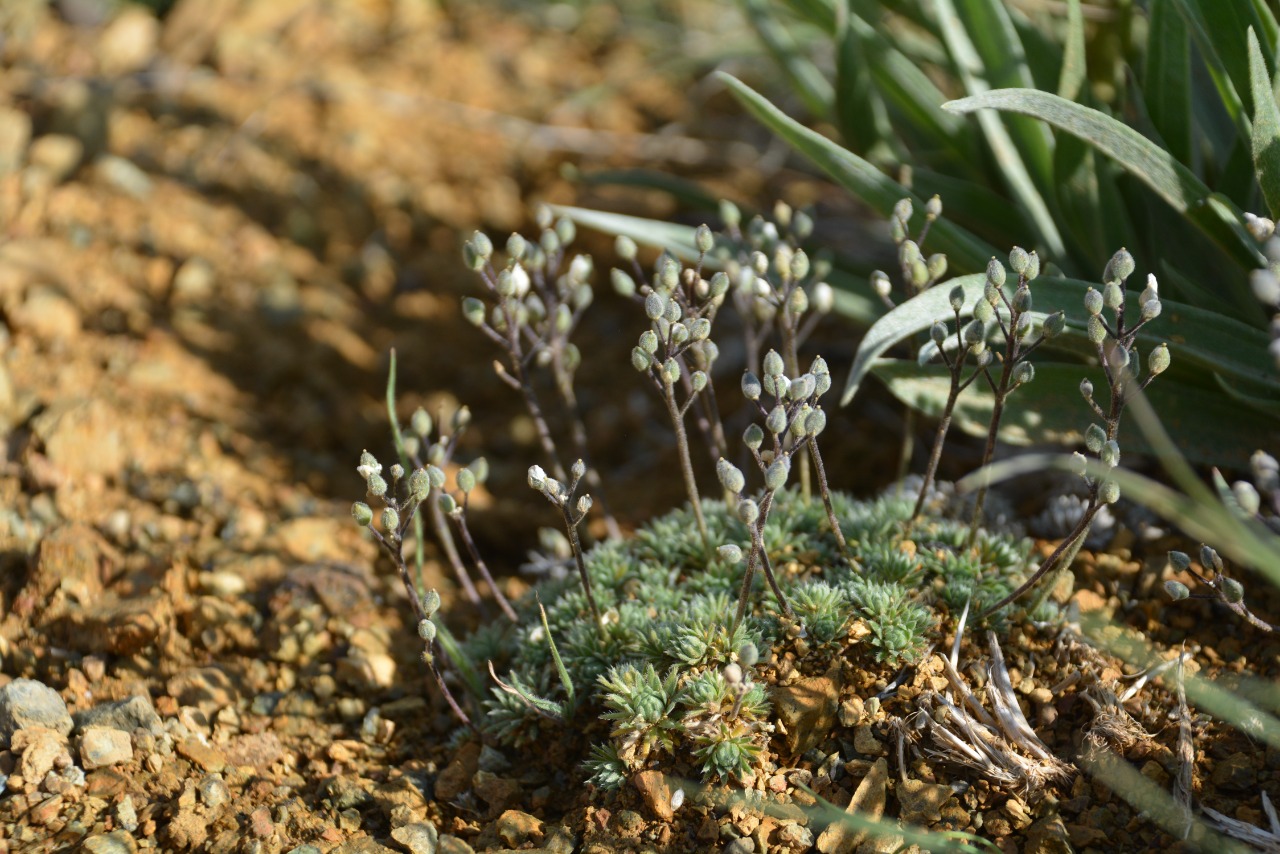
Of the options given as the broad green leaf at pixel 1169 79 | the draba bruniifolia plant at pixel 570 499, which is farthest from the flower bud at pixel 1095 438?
the broad green leaf at pixel 1169 79

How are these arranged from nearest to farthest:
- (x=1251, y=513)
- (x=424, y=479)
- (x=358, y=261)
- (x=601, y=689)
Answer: (x=1251, y=513) < (x=424, y=479) < (x=601, y=689) < (x=358, y=261)

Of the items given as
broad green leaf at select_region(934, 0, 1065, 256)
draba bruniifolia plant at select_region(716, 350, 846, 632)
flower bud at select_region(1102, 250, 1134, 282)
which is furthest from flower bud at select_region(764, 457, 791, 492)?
broad green leaf at select_region(934, 0, 1065, 256)

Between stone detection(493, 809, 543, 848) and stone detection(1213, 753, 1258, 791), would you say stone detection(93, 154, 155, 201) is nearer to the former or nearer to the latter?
stone detection(493, 809, 543, 848)

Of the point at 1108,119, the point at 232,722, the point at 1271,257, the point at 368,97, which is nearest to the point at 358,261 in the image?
the point at 368,97

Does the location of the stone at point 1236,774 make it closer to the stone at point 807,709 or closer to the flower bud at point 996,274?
the stone at point 807,709

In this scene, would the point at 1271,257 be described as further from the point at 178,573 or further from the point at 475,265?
the point at 178,573

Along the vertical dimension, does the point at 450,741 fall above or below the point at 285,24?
below
